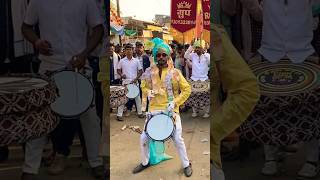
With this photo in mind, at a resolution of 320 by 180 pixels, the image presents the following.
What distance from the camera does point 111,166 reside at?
1871 mm

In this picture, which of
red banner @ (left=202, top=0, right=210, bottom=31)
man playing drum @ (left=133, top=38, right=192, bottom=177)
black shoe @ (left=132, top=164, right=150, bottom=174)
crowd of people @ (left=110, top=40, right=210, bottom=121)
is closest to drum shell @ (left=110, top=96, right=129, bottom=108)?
crowd of people @ (left=110, top=40, right=210, bottom=121)

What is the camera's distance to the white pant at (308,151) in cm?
164

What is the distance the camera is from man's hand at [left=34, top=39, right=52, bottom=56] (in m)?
1.65

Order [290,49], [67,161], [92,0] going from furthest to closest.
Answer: [67,161] < [92,0] < [290,49]

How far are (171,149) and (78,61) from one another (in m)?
0.61

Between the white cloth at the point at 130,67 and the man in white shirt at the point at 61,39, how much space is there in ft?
0.48

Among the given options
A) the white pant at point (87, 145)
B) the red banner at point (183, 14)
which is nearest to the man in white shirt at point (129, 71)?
the white pant at point (87, 145)

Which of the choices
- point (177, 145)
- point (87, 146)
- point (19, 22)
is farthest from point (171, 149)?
point (19, 22)

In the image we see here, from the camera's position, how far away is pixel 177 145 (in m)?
1.84

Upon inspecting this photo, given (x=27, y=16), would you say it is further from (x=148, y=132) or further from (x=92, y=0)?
(x=148, y=132)

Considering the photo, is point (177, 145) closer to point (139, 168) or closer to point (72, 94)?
point (139, 168)

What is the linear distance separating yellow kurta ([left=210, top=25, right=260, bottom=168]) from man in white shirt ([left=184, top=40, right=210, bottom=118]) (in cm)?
3

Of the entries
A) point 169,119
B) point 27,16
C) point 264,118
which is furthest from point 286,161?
point 27,16

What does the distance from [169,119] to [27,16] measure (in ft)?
2.63
